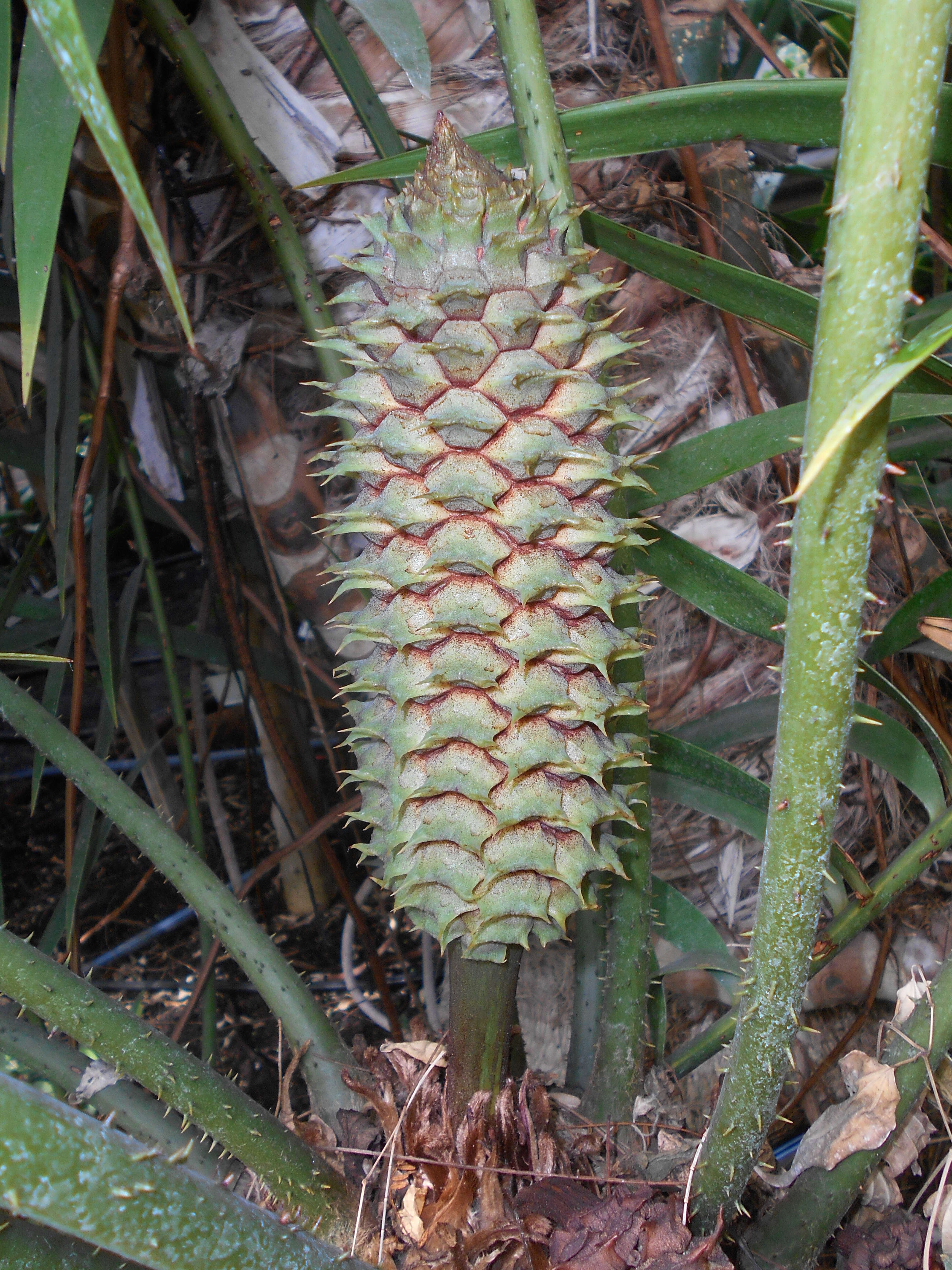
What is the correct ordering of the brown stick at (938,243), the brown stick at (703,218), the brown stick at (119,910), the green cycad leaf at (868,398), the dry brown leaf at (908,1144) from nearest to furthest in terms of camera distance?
the green cycad leaf at (868,398) < the dry brown leaf at (908,1144) < the brown stick at (938,243) < the brown stick at (703,218) < the brown stick at (119,910)

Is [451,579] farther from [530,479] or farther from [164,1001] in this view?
[164,1001]

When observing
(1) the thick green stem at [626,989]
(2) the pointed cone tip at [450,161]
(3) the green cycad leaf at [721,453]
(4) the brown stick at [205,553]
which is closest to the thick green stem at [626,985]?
(1) the thick green stem at [626,989]

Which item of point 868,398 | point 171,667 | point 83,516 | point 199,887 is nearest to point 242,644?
point 171,667

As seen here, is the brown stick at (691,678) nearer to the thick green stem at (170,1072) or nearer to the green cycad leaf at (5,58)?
the thick green stem at (170,1072)

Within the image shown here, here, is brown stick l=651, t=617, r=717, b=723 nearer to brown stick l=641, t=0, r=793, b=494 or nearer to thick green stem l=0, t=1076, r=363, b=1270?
brown stick l=641, t=0, r=793, b=494

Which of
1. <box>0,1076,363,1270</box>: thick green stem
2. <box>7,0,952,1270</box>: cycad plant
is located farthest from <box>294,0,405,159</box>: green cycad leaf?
<box>0,1076,363,1270</box>: thick green stem

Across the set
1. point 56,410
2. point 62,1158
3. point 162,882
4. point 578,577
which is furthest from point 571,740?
point 162,882

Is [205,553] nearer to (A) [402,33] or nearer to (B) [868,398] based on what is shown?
(A) [402,33]
